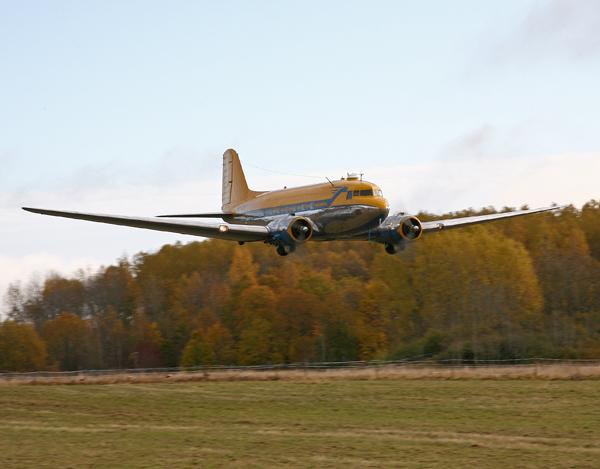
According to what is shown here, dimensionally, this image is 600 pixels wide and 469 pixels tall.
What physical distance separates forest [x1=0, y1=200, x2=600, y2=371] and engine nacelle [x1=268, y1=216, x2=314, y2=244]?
31.4m

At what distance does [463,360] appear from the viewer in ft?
208

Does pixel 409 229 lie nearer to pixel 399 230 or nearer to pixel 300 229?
pixel 399 230

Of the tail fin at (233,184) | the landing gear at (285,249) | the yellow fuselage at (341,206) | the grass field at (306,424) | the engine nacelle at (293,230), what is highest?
the tail fin at (233,184)

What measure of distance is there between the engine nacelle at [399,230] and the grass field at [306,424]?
266 inches

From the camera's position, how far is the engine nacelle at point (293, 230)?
3731 cm

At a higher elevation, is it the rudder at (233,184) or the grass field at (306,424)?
the rudder at (233,184)

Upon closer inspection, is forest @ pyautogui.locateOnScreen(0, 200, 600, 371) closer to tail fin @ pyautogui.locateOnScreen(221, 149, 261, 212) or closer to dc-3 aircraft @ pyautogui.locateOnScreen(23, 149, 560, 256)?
tail fin @ pyautogui.locateOnScreen(221, 149, 261, 212)

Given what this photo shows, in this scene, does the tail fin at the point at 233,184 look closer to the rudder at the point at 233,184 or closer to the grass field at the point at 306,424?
the rudder at the point at 233,184

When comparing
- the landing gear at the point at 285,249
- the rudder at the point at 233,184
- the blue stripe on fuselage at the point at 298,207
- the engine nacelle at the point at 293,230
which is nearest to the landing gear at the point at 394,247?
the blue stripe on fuselage at the point at 298,207

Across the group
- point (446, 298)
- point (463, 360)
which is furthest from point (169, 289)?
point (463, 360)

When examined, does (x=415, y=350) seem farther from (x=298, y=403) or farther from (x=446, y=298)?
(x=298, y=403)

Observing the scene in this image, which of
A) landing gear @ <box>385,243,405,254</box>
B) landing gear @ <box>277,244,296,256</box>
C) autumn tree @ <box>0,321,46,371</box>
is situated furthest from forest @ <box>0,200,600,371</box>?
landing gear @ <box>277,244,296,256</box>

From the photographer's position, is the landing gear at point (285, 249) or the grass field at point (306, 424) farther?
the landing gear at point (285, 249)

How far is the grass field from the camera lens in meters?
25.3
